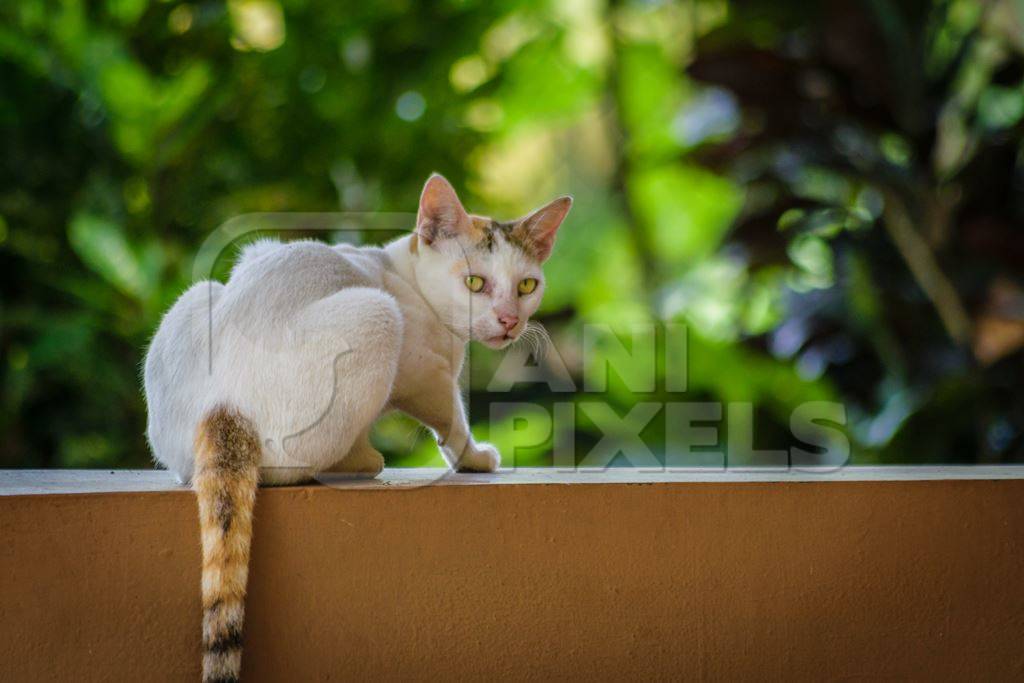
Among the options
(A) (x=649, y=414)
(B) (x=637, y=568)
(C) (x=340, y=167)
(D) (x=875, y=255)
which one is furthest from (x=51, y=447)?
(D) (x=875, y=255)

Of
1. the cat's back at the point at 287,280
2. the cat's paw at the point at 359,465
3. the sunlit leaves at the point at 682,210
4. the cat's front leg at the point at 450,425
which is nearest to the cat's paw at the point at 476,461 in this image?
the cat's front leg at the point at 450,425

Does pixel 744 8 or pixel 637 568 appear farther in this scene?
pixel 744 8

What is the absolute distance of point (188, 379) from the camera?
3.78ft

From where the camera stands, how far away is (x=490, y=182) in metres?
2.92

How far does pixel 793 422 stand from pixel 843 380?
7.4 inches

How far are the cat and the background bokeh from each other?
91cm

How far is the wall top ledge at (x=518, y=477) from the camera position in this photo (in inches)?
44.6

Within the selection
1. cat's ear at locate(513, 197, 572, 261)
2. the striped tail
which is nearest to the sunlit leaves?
cat's ear at locate(513, 197, 572, 261)

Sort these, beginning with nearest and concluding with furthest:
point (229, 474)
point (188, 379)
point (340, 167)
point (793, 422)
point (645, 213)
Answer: point (229, 474) → point (188, 379) → point (793, 422) → point (340, 167) → point (645, 213)

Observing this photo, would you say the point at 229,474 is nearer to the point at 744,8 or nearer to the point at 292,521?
the point at 292,521

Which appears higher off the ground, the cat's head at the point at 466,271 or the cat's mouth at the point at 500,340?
the cat's head at the point at 466,271

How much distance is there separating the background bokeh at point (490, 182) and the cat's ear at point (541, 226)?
80cm

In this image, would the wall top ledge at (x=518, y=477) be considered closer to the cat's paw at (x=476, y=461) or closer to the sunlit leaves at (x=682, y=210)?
the cat's paw at (x=476, y=461)

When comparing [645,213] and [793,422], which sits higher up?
[645,213]
